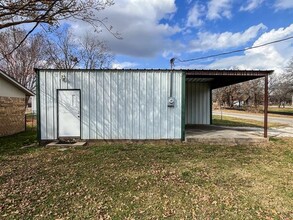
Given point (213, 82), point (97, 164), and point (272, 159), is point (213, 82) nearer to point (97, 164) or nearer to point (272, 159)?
point (272, 159)

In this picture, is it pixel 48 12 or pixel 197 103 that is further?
pixel 197 103

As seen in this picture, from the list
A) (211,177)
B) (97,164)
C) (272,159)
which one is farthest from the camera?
(272,159)

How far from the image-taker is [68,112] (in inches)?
308

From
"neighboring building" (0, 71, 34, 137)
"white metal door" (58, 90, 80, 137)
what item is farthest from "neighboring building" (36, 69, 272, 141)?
"neighboring building" (0, 71, 34, 137)

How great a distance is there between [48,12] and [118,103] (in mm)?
3619

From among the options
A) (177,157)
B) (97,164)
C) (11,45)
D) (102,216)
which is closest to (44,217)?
(102,216)

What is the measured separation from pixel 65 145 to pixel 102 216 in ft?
16.1

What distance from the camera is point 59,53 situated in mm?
26062

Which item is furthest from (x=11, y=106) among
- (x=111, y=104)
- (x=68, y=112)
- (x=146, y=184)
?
(x=146, y=184)

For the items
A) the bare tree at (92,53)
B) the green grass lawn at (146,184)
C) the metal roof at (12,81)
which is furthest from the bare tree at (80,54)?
the green grass lawn at (146,184)

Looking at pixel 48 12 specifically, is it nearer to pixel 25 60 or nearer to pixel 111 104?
pixel 111 104

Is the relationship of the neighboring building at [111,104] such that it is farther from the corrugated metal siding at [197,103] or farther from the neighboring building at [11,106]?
the corrugated metal siding at [197,103]

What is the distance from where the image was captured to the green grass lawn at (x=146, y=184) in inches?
122

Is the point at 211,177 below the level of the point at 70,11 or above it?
below
